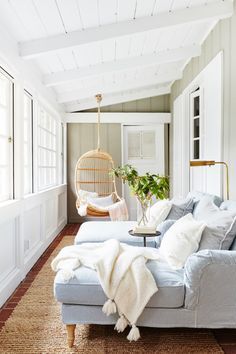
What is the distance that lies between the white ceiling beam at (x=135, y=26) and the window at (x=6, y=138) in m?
0.44

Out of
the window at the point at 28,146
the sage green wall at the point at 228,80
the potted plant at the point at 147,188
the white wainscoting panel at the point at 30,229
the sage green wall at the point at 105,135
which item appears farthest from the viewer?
the sage green wall at the point at 105,135

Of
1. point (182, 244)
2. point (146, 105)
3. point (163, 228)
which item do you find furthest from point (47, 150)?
point (182, 244)

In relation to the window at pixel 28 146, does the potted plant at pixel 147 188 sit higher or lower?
lower

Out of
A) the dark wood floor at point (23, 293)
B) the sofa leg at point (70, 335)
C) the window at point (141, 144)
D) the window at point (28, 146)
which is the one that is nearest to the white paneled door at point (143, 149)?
the window at point (141, 144)

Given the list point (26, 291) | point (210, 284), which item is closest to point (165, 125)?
point (26, 291)

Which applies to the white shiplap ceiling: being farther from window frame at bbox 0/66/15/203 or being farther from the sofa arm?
the sofa arm

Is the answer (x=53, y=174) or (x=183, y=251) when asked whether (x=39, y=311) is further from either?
(x=53, y=174)

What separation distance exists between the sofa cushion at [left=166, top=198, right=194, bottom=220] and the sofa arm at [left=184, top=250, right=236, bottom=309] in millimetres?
1352

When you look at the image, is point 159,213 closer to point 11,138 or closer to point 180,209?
point 180,209

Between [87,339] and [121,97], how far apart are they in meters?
5.08

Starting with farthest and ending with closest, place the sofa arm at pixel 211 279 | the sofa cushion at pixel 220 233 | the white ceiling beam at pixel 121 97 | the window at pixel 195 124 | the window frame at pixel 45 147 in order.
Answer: the white ceiling beam at pixel 121 97 → the window at pixel 195 124 → the window frame at pixel 45 147 → the sofa cushion at pixel 220 233 → the sofa arm at pixel 211 279

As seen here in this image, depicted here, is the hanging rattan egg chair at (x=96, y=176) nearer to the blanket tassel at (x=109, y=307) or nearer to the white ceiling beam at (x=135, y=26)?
the white ceiling beam at (x=135, y=26)

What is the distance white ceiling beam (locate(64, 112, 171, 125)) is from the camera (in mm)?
6641

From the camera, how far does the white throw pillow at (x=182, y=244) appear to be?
239 cm
